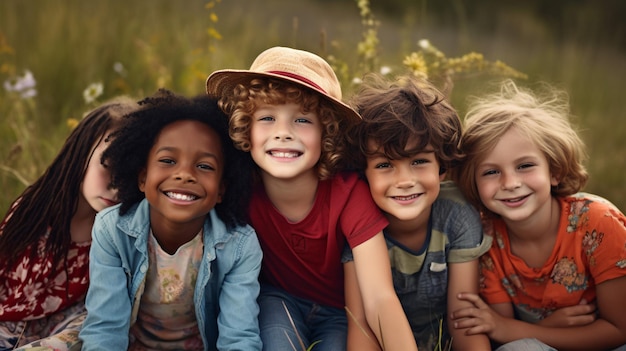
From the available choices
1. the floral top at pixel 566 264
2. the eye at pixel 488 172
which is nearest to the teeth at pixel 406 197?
the eye at pixel 488 172

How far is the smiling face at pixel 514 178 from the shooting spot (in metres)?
2.98

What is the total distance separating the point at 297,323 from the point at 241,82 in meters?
1.01

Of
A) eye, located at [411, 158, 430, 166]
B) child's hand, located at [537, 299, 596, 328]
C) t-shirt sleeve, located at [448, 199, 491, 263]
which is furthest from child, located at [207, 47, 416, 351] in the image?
child's hand, located at [537, 299, 596, 328]

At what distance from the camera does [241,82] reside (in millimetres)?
3020

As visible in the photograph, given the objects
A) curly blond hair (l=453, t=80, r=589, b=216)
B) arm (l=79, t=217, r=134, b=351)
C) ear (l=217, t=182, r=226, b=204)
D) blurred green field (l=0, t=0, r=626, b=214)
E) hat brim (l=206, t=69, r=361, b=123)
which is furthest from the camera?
blurred green field (l=0, t=0, r=626, b=214)

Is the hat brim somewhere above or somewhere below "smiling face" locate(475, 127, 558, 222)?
above

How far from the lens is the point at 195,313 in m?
2.97

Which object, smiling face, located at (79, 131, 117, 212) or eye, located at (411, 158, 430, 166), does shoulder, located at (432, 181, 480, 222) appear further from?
smiling face, located at (79, 131, 117, 212)

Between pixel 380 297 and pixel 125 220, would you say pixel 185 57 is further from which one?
pixel 380 297

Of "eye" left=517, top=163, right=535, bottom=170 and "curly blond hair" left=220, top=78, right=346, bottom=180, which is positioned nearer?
"curly blond hair" left=220, top=78, right=346, bottom=180

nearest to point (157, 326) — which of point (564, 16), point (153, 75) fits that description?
point (153, 75)

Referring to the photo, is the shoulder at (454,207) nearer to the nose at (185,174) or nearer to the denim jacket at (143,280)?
the denim jacket at (143,280)

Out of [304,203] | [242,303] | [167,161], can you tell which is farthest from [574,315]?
[167,161]

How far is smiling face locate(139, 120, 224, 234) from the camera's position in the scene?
278 centimetres
